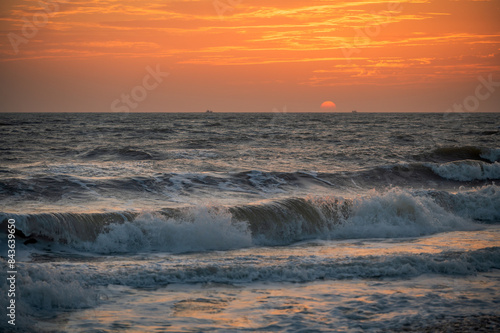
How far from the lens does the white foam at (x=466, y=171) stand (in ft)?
69.2

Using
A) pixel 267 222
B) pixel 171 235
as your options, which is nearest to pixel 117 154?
pixel 267 222

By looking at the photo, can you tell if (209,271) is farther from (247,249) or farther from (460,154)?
(460,154)

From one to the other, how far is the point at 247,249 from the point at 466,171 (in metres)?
14.7

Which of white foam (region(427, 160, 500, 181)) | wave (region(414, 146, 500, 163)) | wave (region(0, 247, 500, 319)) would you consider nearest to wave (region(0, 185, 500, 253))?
wave (region(0, 247, 500, 319))

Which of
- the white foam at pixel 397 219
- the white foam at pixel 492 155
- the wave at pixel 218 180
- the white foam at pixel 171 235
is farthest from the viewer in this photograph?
the white foam at pixel 492 155

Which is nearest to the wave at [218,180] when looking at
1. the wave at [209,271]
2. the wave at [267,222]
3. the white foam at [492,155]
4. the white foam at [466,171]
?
the white foam at [466,171]

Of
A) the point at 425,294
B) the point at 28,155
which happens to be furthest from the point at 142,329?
the point at 28,155

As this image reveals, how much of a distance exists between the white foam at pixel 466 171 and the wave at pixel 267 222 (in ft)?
18.5

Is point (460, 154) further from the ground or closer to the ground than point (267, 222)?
further from the ground

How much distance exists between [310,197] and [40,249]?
738 cm

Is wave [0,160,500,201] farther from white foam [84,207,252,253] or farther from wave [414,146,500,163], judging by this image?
wave [414,146,500,163]

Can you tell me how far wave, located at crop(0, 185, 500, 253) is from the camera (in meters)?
10.5

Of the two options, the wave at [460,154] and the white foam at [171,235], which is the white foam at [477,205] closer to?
the white foam at [171,235]

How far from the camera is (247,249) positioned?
10.7m
